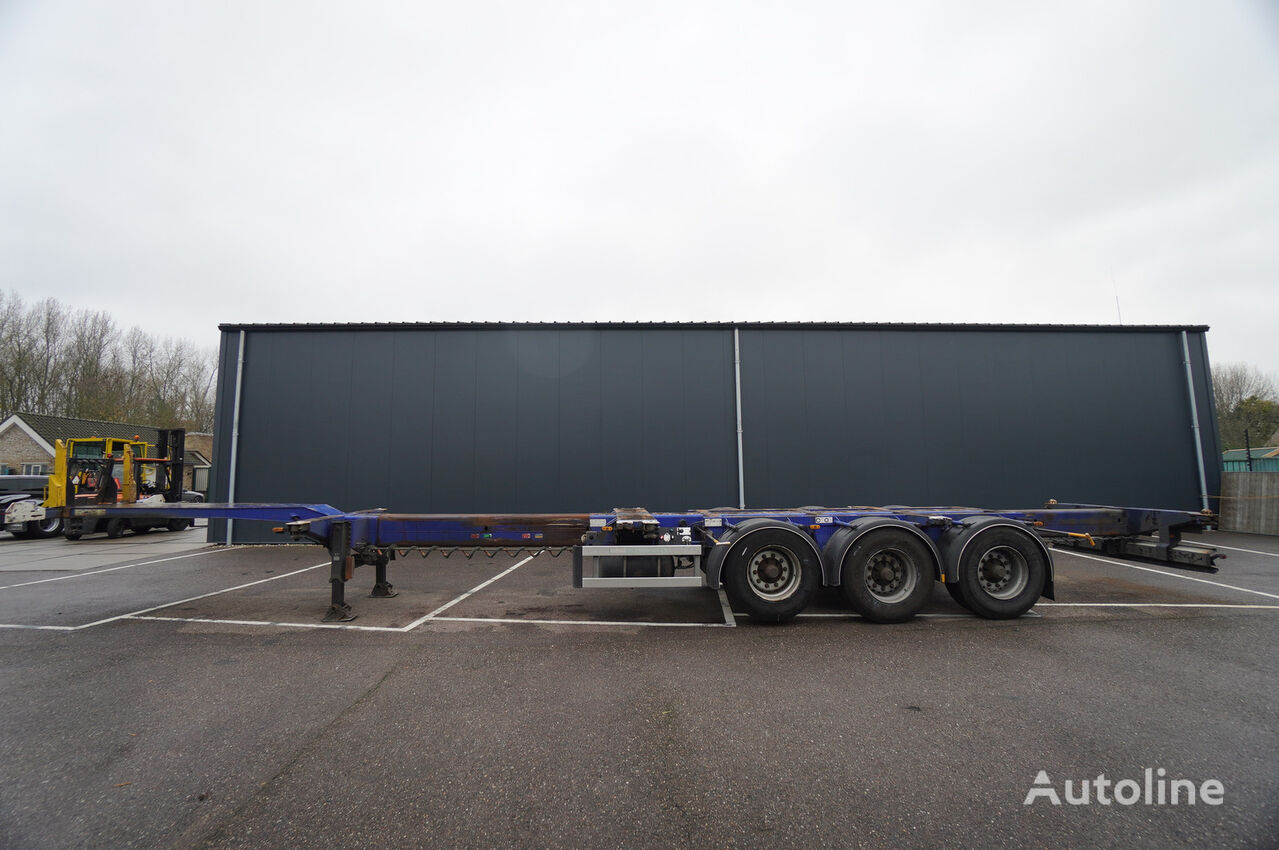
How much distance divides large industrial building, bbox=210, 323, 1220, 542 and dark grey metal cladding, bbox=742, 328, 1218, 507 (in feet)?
0.18

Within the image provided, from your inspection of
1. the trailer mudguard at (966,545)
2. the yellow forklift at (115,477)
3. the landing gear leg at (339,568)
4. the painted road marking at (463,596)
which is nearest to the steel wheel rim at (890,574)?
the trailer mudguard at (966,545)

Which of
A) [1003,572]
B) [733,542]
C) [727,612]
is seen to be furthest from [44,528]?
[1003,572]

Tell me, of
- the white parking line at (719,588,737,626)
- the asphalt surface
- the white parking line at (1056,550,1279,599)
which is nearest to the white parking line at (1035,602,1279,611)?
the asphalt surface

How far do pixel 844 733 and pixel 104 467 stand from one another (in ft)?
71.6

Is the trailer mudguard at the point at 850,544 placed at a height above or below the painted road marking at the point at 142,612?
above

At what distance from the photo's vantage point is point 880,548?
217 inches

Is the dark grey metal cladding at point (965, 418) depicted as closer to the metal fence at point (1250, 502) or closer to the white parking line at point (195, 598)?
the metal fence at point (1250, 502)

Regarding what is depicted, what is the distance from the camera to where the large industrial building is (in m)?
11.9

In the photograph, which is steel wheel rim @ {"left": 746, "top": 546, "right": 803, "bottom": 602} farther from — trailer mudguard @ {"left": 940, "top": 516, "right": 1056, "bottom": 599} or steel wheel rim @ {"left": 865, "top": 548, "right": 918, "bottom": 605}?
trailer mudguard @ {"left": 940, "top": 516, "right": 1056, "bottom": 599}

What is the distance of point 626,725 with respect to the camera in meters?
3.33

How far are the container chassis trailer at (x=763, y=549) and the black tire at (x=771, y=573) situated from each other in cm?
1

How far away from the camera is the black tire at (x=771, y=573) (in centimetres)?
540

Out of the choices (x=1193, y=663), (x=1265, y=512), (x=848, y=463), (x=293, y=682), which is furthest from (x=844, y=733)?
(x=1265, y=512)

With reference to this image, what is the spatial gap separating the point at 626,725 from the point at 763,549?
2755mm
